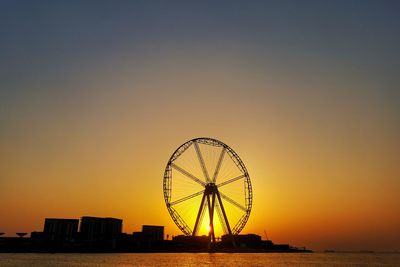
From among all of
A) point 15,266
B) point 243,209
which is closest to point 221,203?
point 243,209

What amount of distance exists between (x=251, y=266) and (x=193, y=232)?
21279 mm

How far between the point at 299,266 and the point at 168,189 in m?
42.0

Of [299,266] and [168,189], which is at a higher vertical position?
[168,189]

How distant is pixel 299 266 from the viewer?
384 feet

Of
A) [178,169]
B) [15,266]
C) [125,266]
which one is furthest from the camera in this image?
[178,169]

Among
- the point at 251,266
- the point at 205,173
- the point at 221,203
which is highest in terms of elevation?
the point at 205,173

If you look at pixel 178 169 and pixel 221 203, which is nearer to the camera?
pixel 178 169

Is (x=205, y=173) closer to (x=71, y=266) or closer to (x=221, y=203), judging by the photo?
(x=221, y=203)

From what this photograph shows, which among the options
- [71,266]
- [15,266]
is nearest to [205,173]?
[71,266]

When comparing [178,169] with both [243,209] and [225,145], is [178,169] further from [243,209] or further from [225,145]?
[243,209]

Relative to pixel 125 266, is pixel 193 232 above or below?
above

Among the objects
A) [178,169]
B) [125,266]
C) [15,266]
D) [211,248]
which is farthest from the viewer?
[211,248]

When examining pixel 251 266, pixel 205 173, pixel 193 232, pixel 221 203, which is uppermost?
pixel 205 173

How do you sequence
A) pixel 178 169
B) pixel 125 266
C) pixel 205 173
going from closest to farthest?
pixel 125 266 → pixel 178 169 → pixel 205 173
